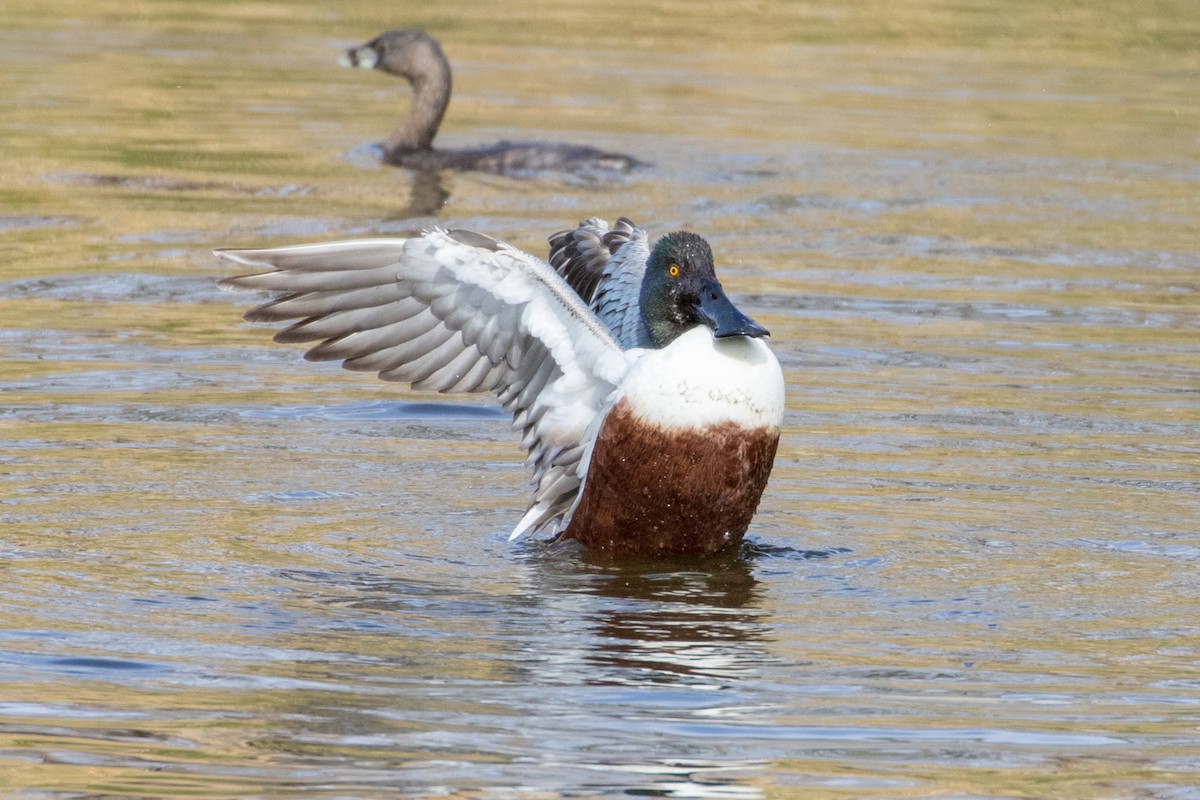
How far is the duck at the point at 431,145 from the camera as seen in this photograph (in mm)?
14250

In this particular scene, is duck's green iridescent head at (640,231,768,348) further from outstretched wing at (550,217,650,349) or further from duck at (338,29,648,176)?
duck at (338,29,648,176)

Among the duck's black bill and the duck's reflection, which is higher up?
the duck's black bill

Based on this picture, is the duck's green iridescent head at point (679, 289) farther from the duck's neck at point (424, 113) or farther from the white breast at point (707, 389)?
the duck's neck at point (424, 113)

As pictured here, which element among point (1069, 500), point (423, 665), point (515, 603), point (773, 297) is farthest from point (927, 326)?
point (423, 665)

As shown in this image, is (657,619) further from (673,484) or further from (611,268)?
(611,268)

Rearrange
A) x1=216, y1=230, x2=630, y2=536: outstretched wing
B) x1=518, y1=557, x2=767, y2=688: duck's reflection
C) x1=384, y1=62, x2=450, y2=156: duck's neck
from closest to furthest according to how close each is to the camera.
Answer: x1=518, y1=557, x2=767, y2=688: duck's reflection → x1=216, y1=230, x2=630, y2=536: outstretched wing → x1=384, y1=62, x2=450, y2=156: duck's neck

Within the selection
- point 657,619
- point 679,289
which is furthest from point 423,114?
point 657,619

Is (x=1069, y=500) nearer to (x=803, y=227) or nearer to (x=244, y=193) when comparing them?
(x=803, y=227)

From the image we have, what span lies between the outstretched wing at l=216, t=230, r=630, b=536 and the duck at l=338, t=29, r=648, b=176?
7086 millimetres

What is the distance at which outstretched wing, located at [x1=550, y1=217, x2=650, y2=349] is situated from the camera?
7754mm

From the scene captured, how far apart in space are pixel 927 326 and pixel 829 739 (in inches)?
220

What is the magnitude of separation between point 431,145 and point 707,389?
927 cm

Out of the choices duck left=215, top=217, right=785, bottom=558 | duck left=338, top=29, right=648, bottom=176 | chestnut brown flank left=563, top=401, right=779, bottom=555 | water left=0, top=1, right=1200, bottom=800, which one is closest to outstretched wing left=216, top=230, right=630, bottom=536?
duck left=215, top=217, right=785, bottom=558

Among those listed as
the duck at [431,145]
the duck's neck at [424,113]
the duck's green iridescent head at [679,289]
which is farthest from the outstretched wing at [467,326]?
the duck's neck at [424,113]
